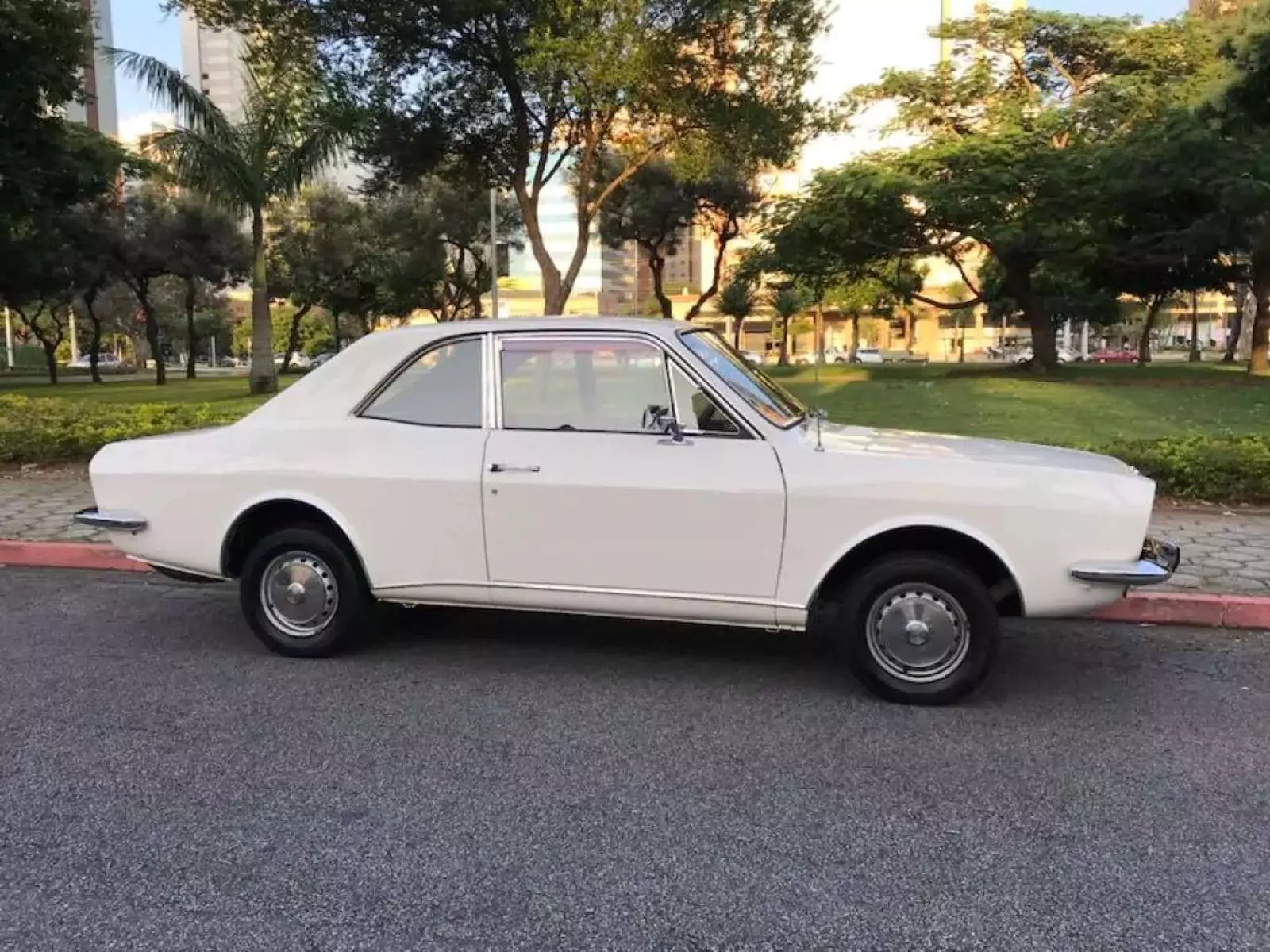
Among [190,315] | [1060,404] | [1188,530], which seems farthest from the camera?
[190,315]

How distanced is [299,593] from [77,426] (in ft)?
24.9

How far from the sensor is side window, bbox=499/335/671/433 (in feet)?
15.4

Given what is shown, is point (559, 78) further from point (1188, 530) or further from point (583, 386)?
point (583, 386)

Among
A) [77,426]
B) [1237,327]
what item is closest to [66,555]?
[77,426]

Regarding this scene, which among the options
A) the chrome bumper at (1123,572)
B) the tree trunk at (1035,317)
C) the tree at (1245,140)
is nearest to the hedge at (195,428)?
the chrome bumper at (1123,572)

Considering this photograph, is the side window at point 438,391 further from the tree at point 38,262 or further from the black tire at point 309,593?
the tree at point 38,262

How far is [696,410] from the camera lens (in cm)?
462

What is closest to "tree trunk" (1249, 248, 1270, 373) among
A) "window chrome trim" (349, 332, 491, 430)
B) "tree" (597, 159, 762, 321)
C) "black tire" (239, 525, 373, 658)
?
"tree" (597, 159, 762, 321)

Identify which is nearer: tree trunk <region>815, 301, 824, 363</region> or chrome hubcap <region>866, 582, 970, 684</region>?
chrome hubcap <region>866, 582, 970, 684</region>

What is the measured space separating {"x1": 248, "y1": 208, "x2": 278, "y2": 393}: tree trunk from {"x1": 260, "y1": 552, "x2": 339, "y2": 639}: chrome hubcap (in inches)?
719

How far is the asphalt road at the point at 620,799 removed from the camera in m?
2.84

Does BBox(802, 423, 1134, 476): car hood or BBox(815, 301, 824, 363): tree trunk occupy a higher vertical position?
BBox(815, 301, 824, 363): tree trunk

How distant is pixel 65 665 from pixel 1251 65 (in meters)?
20.2

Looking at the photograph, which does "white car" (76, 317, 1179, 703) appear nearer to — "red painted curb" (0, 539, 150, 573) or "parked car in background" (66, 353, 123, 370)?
"red painted curb" (0, 539, 150, 573)
